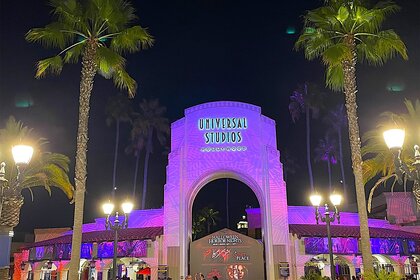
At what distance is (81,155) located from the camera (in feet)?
50.5

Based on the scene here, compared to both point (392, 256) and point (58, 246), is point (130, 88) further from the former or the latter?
point (392, 256)

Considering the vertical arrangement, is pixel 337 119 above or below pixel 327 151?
above

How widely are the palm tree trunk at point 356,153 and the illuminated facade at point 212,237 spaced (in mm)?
12819

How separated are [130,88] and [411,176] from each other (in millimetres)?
11072

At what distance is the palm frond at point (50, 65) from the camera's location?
15852mm

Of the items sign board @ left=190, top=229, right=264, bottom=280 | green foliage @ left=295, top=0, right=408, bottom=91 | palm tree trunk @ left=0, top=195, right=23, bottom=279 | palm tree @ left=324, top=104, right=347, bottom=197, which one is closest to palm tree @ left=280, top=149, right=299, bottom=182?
palm tree @ left=324, top=104, right=347, bottom=197

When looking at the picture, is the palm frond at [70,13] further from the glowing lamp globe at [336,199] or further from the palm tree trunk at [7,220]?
the glowing lamp globe at [336,199]

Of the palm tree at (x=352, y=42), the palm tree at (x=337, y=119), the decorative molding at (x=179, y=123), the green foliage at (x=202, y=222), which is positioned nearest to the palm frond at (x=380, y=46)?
the palm tree at (x=352, y=42)

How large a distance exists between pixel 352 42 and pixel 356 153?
427 cm

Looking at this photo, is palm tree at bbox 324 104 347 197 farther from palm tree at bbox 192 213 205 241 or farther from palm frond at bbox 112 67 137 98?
palm frond at bbox 112 67 137 98

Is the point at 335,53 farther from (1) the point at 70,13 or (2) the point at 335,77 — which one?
(1) the point at 70,13

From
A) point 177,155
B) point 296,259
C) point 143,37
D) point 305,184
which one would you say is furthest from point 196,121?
point 305,184

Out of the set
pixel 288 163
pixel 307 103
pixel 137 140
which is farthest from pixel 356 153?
pixel 288 163

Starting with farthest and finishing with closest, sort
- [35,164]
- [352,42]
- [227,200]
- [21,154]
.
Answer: [227,200], [35,164], [352,42], [21,154]
